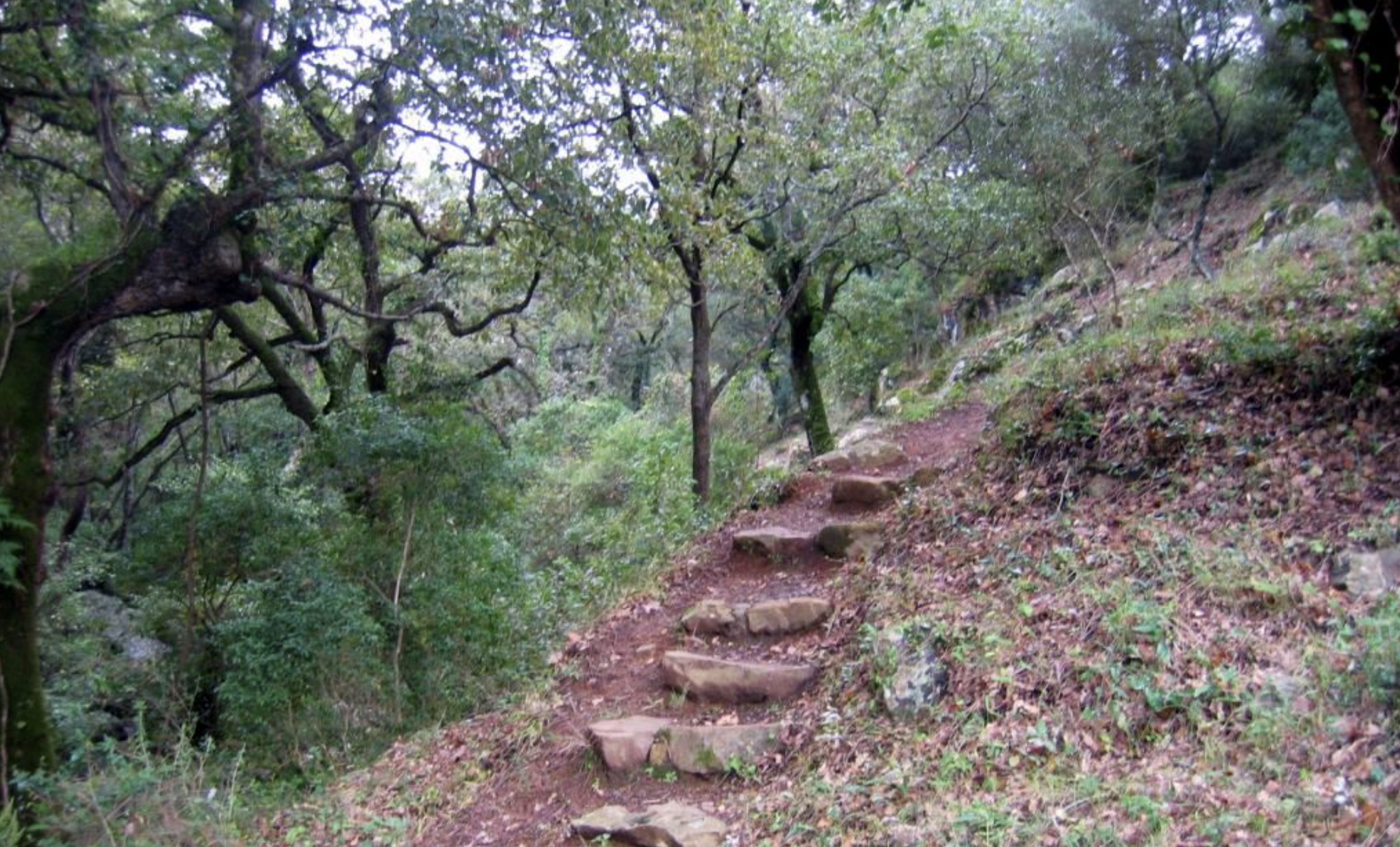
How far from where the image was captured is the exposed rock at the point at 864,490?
27.5 ft

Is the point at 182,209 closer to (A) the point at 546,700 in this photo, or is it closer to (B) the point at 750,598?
(A) the point at 546,700

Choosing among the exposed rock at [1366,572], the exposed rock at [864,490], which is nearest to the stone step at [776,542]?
the exposed rock at [864,490]

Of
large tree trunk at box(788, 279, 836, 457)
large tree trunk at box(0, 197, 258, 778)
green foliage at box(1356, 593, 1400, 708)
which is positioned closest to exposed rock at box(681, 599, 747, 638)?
green foliage at box(1356, 593, 1400, 708)

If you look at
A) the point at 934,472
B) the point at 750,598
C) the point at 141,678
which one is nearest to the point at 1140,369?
the point at 934,472

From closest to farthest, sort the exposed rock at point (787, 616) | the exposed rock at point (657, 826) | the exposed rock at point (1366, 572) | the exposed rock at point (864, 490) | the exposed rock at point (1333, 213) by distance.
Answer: the exposed rock at point (1366, 572) → the exposed rock at point (657, 826) → the exposed rock at point (787, 616) → the exposed rock at point (864, 490) → the exposed rock at point (1333, 213)

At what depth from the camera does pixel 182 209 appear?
609 centimetres

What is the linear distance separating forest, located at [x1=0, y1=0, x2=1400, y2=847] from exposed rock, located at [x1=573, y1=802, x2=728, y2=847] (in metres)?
0.07

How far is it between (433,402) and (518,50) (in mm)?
3950

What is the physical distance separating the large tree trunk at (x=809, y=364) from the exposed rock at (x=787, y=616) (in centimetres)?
667

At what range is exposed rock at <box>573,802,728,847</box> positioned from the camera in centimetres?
453

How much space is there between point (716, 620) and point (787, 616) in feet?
1.85

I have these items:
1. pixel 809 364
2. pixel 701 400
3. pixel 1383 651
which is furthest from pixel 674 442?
pixel 1383 651

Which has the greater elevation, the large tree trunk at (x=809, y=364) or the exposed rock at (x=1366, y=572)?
the large tree trunk at (x=809, y=364)

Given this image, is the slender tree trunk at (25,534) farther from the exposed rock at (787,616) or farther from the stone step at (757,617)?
the exposed rock at (787,616)
